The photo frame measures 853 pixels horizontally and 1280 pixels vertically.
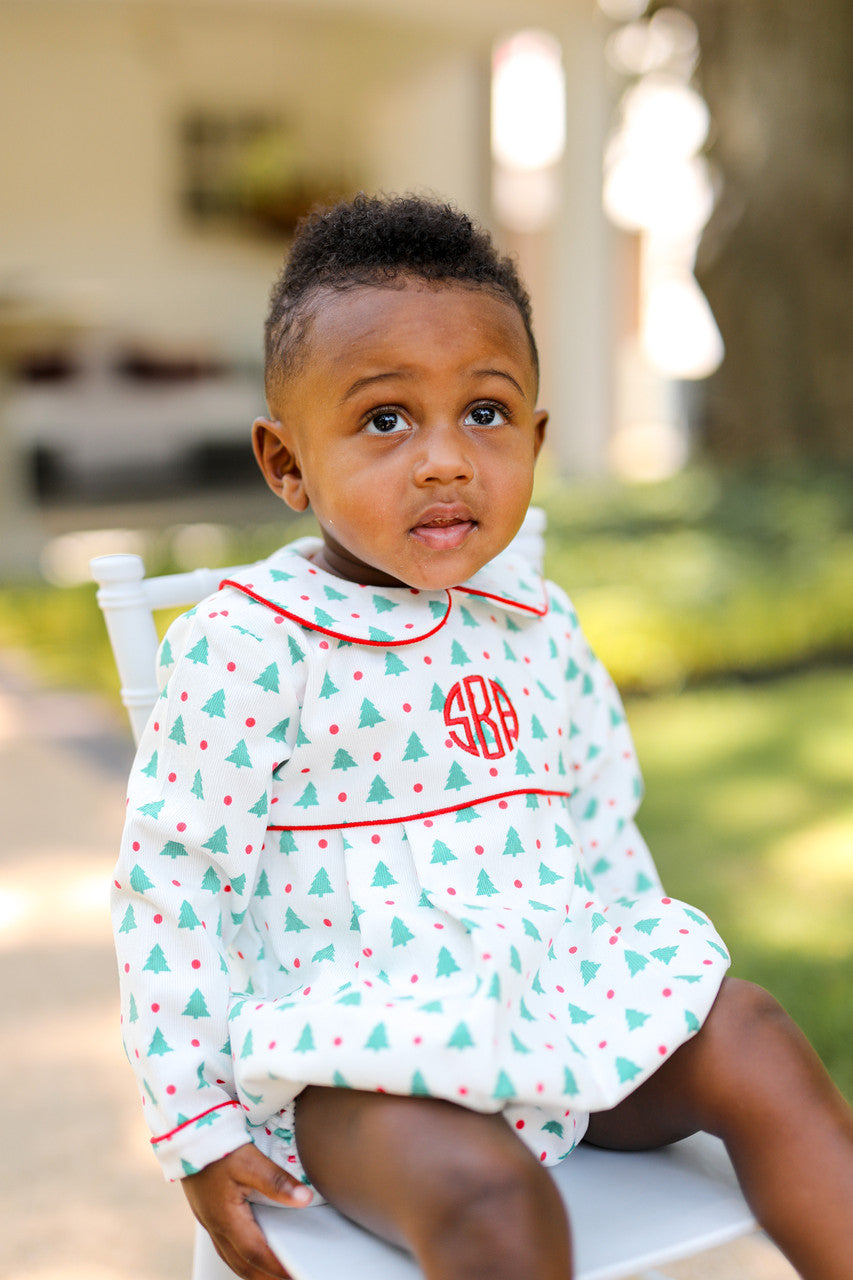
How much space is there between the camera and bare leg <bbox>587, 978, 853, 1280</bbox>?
35.3 inches

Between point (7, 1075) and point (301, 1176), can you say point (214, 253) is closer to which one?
point (7, 1075)

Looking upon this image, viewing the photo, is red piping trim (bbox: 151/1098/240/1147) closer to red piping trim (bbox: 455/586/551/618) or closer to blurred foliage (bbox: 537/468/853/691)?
red piping trim (bbox: 455/586/551/618)

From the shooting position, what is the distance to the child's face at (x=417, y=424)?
39.6 inches

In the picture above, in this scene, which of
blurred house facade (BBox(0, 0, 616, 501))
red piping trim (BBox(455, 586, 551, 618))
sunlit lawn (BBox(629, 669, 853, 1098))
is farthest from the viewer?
blurred house facade (BBox(0, 0, 616, 501))

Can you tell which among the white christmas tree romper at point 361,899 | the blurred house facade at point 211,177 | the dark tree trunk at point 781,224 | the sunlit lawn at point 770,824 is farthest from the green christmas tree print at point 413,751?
the blurred house facade at point 211,177

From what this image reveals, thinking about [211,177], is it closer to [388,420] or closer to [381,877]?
[388,420]

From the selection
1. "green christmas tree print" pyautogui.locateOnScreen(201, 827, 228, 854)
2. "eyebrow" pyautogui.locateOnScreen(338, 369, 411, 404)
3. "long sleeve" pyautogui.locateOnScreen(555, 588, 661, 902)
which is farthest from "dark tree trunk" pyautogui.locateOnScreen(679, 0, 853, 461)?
"green christmas tree print" pyautogui.locateOnScreen(201, 827, 228, 854)

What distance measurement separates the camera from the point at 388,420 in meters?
1.03

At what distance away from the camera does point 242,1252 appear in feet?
3.06

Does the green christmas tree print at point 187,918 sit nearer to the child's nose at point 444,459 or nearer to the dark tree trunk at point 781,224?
the child's nose at point 444,459

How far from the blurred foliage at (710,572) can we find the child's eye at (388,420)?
2535mm

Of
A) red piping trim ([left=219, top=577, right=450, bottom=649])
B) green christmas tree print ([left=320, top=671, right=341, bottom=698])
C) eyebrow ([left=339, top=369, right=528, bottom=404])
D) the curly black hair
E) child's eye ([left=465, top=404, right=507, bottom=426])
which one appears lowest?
green christmas tree print ([left=320, top=671, right=341, bottom=698])

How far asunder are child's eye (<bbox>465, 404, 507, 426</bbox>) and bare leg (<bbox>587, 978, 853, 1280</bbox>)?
479mm

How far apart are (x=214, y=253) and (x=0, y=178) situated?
1348 millimetres
